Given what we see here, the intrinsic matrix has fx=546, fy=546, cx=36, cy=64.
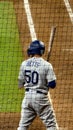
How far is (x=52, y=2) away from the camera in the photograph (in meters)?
20.1

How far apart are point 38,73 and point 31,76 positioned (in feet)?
0.45

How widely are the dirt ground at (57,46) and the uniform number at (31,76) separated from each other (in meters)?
1.71

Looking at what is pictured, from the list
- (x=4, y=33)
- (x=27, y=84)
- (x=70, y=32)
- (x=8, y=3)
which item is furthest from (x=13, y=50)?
(x=27, y=84)

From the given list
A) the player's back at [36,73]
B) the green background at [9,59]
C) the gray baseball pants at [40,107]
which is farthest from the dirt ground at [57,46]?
the player's back at [36,73]

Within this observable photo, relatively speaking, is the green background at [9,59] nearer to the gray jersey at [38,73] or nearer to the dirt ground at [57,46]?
the dirt ground at [57,46]

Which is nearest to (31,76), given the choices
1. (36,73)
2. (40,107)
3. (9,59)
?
(36,73)

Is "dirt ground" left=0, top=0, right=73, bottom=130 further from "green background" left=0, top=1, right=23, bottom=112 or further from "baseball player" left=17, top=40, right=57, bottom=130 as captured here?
"baseball player" left=17, top=40, right=57, bottom=130

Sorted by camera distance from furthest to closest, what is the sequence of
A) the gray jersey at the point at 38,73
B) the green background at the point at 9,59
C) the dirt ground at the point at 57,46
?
1. the green background at the point at 9,59
2. the dirt ground at the point at 57,46
3. the gray jersey at the point at 38,73

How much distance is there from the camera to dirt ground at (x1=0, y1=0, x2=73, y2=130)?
456 inches

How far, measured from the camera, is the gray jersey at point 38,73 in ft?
31.8

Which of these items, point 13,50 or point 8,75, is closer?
point 8,75

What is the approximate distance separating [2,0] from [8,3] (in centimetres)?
42

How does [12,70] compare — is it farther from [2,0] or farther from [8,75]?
[2,0]

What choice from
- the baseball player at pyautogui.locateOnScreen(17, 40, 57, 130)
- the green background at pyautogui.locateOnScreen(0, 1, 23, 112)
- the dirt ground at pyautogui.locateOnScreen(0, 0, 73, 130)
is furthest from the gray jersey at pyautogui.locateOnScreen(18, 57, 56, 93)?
the green background at pyautogui.locateOnScreen(0, 1, 23, 112)
